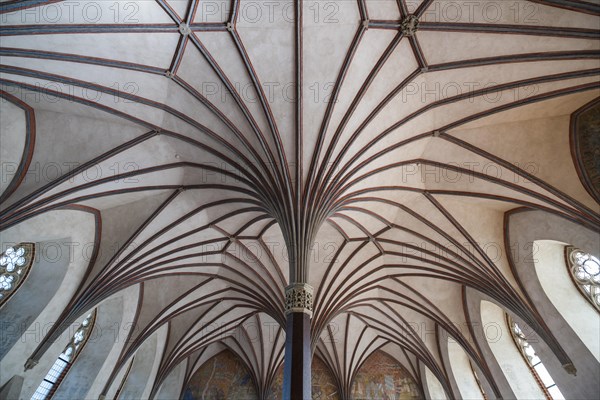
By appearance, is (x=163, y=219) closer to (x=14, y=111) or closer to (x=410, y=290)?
(x=14, y=111)

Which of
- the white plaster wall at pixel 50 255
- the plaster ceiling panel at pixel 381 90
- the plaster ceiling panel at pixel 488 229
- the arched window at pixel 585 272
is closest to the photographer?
the plaster ceiling panel at pixel 381 90

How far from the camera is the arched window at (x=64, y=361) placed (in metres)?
16.2

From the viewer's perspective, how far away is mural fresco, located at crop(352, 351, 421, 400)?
24422mm

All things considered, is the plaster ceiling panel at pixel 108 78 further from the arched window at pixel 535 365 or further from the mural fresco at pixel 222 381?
the mural fresco at pixel 222 381

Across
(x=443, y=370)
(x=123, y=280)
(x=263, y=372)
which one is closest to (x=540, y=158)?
(x=443, y=370)

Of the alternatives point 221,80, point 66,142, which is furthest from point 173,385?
point 221,80

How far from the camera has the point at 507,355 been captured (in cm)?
1802

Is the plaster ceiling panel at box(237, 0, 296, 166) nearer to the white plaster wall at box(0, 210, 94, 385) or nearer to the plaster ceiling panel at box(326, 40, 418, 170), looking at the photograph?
the plaster ceiling panel at box(326, 40, 418, 170)

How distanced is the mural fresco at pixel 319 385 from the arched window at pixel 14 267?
15.9 metres

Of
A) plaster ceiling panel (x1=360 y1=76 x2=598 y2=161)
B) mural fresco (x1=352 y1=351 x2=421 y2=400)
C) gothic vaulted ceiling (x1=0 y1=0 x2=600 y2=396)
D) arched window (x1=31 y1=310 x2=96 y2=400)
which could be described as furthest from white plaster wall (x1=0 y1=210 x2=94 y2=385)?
mural fresco (x1=352 y1=351 x2=421 y2=400)

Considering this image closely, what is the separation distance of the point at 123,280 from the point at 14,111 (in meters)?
7.50

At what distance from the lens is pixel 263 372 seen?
81.6 ft

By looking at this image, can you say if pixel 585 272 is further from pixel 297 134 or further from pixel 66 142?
pixel 66 142

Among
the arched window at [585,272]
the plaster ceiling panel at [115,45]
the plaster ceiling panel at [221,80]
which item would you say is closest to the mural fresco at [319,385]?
the arched window at [585,272]
